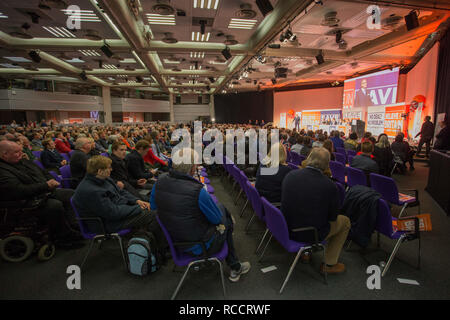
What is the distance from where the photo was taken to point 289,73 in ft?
42.9

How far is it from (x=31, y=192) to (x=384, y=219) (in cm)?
374

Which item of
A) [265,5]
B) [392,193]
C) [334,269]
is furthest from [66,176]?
[392,193]

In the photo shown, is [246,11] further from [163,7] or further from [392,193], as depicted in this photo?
[392,193]

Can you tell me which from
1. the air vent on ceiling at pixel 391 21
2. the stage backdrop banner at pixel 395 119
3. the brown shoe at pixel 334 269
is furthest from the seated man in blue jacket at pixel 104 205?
the stage backdrop banner at pixel 395 119

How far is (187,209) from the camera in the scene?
1.82 metres

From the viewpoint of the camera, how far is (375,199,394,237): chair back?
6.92 feet

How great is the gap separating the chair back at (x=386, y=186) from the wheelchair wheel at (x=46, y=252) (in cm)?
430

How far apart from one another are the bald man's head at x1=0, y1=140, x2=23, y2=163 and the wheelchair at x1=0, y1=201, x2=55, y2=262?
542mm

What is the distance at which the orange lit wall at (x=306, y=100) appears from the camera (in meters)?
14.8

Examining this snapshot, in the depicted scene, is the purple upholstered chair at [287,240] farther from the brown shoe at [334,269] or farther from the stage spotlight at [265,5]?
the stage spotlight at [265,5]

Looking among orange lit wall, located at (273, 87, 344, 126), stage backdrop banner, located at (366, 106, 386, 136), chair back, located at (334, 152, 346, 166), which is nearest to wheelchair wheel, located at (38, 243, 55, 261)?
chair back, located at (334, 152, 346, 166)

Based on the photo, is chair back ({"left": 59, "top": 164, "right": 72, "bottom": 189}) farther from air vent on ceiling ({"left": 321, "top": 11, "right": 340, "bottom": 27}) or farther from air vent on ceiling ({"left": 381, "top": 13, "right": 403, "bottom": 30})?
air vent on ceiling ({"left": 381, "top": 13, "right": 403, "bottom": 30})

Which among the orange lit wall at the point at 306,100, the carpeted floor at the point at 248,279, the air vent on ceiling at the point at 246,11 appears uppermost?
the air vent on ceiling at the point at 246,11

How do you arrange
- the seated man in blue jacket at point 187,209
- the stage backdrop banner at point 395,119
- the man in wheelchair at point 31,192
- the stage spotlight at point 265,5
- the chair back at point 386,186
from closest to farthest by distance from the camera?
the seated man in blue jacket at point 187,209, the man in wheelchair at point 31,192, the chair back at point 386,186, the stage spotlight at point 265,5, the stage backdrop banner at point 395,119
